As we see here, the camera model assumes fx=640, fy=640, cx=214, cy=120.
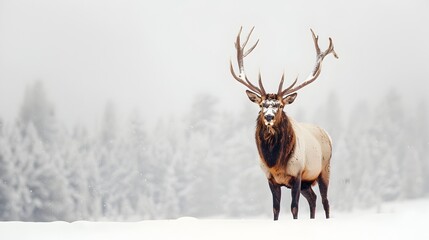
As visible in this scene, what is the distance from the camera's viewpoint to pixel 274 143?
626 centimetres

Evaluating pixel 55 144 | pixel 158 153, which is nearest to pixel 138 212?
pixel 158 153

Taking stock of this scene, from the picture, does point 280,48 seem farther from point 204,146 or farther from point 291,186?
point 291,186

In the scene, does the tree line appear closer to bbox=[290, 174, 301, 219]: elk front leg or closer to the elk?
the elk

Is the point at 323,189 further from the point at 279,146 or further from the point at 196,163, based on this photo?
the point at 196,163

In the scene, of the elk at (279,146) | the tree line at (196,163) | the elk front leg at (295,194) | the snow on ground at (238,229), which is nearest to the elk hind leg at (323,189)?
the elk at (279,146)

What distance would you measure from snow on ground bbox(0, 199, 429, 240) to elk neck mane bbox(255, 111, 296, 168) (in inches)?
33.0

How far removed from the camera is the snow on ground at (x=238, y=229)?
5070 mm

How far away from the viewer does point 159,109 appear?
28.6 metres

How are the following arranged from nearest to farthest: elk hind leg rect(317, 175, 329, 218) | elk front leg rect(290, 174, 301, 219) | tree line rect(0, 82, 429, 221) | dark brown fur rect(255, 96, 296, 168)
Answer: elk front leg rect(290, 174, 301, 219) < dark brown fur rect(255, 96, 296, 168) < elk hind leg rect(317, 175, 329, 218) < tree line rect(0, 82, 429, 221)

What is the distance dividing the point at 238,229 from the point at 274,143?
1.27m

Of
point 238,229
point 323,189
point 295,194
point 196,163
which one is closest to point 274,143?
point 295,194

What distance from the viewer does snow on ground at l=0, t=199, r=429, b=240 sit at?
507cm

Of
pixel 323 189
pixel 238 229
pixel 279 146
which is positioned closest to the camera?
pixel 238 229

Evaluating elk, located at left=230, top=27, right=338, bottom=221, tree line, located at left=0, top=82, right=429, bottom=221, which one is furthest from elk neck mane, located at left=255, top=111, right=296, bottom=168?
tree line, located at left=0, top=82, right=429, bottom=221
